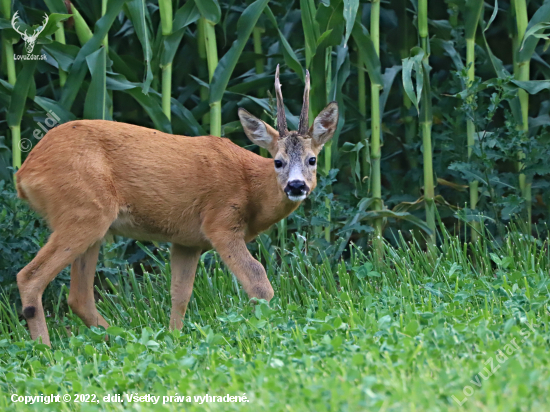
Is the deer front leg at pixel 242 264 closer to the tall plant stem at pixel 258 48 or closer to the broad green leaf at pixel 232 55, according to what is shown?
the broad green leaf at pixel 232 55

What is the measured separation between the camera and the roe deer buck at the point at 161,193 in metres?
5.24

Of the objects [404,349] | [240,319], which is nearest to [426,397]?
[404,349]

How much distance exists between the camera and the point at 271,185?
5.62 metres

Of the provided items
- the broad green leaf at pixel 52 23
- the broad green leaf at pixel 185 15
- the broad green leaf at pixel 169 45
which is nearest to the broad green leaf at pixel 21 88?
the broad green leaf at pixel 52 23

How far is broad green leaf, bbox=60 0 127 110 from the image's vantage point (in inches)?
243

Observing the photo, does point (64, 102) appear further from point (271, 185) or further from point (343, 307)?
point (343, 307)

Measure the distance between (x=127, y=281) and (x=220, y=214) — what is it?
1.53 meters

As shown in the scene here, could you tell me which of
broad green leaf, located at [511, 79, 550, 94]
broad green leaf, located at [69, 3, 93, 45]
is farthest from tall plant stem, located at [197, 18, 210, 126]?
broad green leaf, located at [511, 79, 550, 94]

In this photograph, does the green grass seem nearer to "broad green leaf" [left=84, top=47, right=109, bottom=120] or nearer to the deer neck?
the deer neck

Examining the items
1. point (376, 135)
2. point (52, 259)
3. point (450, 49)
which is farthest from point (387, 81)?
point (52, 259)

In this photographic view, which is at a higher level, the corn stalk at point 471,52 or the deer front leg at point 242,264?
the corn stalk at point 471,52

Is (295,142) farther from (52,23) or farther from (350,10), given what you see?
(52,23)

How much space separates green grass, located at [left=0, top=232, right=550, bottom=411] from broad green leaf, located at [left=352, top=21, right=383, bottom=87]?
5.28 ft

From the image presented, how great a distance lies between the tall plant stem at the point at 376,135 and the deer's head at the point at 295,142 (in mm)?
1038
